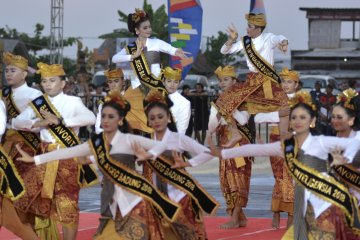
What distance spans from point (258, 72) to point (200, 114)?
11046mm

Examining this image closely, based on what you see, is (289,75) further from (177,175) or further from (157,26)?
(157,26)

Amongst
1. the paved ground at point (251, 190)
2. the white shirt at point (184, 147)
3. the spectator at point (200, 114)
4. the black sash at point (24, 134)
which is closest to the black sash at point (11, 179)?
the black sash at point (24, 134)

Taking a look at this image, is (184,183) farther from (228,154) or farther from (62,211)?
(62,211)

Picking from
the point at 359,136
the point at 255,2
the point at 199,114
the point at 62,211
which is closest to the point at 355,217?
the point at 359,136

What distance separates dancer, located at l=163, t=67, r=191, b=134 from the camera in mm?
12000

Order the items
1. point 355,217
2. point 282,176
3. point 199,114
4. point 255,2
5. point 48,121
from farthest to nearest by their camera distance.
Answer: point 199,114 → point 255,2 → point 282,176 → point 48,121 → point 355,217

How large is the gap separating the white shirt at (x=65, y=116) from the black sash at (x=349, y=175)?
2175mm

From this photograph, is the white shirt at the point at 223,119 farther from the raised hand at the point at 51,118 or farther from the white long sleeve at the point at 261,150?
the white long sleeve at the point at 261,150

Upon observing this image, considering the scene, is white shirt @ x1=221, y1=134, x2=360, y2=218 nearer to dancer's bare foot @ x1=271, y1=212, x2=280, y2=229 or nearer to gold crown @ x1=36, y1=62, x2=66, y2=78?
gold crown @ x1=36, y1=62, x2=66, y2=78

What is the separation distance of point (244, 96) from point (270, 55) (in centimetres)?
50

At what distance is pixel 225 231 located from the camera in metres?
12.7

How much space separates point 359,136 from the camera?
32.8ft

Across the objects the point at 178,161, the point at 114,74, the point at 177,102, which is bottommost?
the point at 178,161

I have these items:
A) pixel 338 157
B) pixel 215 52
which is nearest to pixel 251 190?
pixel 338 157
